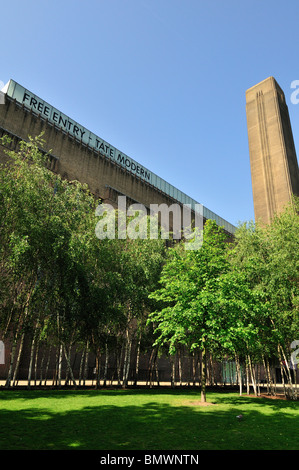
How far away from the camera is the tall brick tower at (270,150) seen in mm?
59656

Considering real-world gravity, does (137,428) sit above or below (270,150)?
below

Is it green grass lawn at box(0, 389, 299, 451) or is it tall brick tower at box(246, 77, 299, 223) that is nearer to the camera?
green grass lawn at box(0, 389, 299, 451)

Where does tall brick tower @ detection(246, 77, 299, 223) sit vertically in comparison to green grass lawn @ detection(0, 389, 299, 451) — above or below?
above

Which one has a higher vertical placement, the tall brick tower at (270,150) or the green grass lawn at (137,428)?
the tall brick tower at (270,150)

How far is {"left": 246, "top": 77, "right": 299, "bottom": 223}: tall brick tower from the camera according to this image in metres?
59.7

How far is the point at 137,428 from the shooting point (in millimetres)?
8938

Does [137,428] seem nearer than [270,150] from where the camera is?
Yes

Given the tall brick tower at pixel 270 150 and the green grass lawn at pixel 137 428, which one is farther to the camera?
the tall brick tower at pixel 270 150

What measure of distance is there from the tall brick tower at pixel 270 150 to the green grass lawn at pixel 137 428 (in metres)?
51.3

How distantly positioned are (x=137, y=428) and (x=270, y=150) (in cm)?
6490

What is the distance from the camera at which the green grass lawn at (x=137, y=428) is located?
7180 millimetres

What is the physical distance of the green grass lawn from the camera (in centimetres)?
718

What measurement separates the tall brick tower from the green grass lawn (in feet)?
168

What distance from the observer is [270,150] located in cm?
6331
